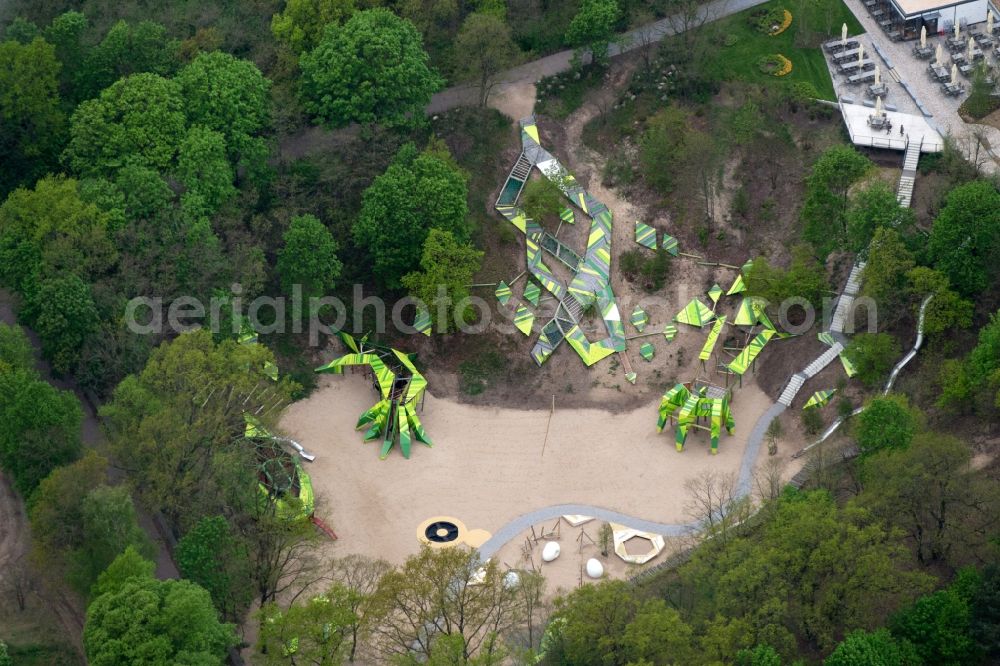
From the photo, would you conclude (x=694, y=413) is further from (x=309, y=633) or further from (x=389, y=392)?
(x=309, y=633)

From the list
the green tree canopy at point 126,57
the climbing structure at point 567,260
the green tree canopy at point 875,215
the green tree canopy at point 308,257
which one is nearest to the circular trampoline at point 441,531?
the climbing structure at point 567,260

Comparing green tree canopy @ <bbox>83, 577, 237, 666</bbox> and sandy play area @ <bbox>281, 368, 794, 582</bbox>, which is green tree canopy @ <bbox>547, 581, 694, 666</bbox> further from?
green tree canopy @ <bbox>83, 577, 237, 666</bbox>

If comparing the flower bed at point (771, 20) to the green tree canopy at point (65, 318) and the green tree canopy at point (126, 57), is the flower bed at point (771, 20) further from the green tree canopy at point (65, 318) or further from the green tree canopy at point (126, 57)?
the green tree canopy at point (65, 318)

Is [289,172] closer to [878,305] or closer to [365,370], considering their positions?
[365,370]

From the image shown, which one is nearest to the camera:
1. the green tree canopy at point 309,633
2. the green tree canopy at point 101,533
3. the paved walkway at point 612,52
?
the green tree canopy at point 309,633

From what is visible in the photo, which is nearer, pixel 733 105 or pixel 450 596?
pixel 450 596

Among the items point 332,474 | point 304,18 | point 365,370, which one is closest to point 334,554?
point 332,474
